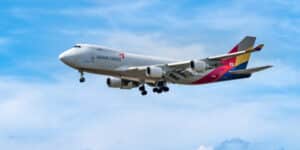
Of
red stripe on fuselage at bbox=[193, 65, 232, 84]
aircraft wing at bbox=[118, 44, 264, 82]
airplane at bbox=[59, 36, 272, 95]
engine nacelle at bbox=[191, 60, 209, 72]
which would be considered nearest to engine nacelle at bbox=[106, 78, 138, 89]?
airplane at bbox=[59, 36, 272, 95]

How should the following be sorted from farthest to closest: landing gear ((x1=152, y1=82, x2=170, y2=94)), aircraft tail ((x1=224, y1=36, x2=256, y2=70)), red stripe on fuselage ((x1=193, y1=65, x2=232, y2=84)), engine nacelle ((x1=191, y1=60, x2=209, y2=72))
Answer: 1. aircraft tail ((x1=224, y1=36, x2=256, y2=70))
2. red stripe on fuselage ((x1=193, y1=65, x2=232, y2=84))
3. landing gear ((x1=152, y1=82, x2=170, y2=94))
4. engine nacelle ((x1=191, y1=60, x2=209, y2=72))

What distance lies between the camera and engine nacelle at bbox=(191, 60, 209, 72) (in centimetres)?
11719

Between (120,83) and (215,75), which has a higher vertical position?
(215,75)

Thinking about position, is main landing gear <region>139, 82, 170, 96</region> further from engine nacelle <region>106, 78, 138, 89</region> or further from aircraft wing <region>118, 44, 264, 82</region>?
engine nacelle <region>106, 78, 138, 89</region>

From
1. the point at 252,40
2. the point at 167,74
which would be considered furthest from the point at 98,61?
the point at 252,40

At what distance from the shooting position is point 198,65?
11719 cm

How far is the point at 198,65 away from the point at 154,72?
5230 mm

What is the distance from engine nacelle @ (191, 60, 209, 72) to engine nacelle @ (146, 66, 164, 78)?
381cm

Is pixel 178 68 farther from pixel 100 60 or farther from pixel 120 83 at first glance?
pixel 100 60

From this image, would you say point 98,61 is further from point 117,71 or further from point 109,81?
point 109,81

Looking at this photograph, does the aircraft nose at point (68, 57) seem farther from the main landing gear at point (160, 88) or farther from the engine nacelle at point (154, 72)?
the main landing gear at point (160, 88)

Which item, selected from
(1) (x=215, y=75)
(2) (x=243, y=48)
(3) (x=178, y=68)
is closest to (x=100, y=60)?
(3) (x=178, y=68)

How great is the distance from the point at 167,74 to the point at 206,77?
874 cm

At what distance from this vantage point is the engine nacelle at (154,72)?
11675 centimetres
